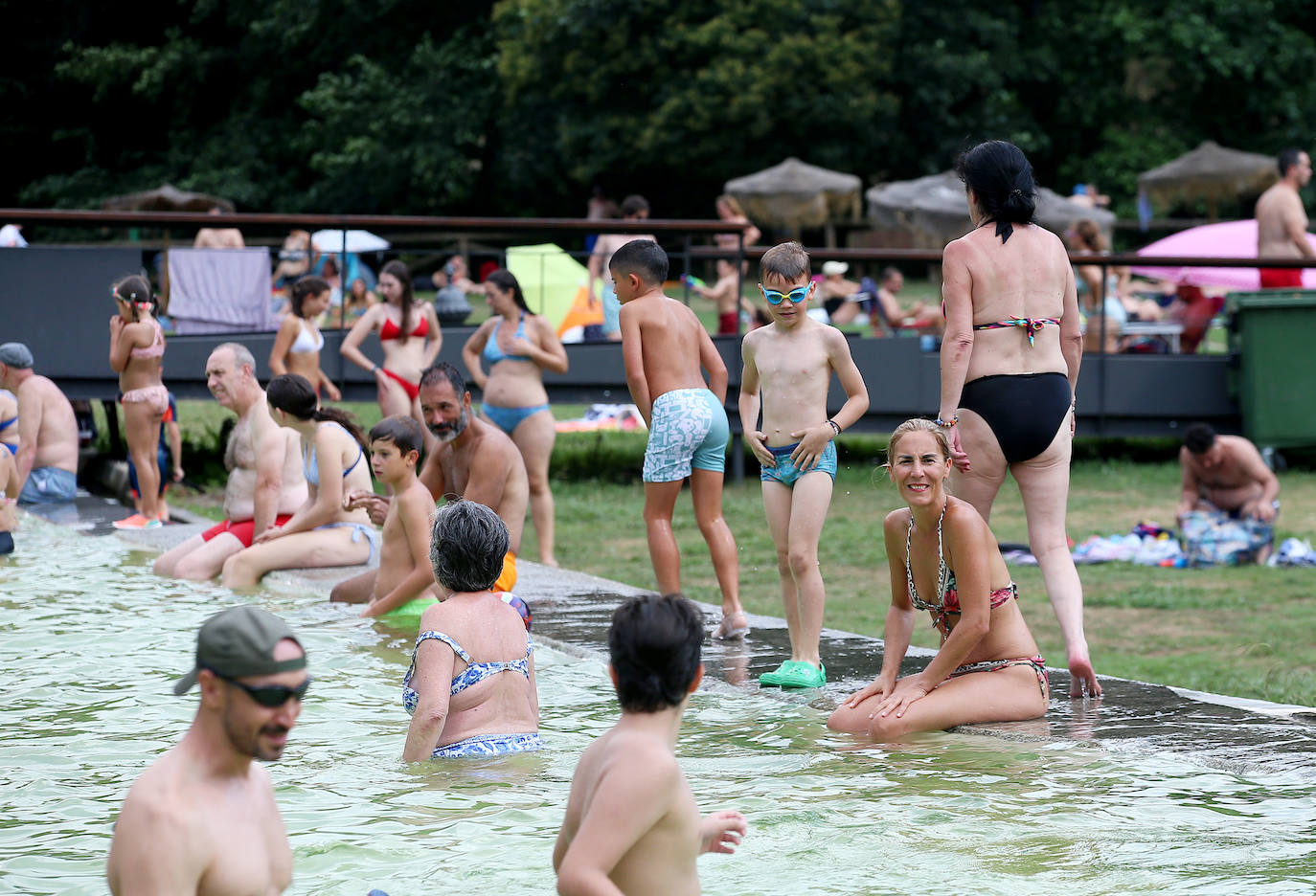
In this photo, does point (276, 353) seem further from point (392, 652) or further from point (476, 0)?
point (476, 0)

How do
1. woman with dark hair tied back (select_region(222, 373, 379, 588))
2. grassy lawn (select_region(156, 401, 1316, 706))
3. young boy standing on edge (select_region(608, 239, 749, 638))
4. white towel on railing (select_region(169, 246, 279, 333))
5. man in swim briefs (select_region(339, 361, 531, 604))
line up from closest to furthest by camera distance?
young boy standing on edge (select_region(608, 239, 749, 638))
man in swim briefs (select_region(339, 361, 531, 604))
grassy lawn (select_region(156, 401, 1316, 706))
woman with dark hair tied back (select_region(222, 373, 379, 588))
white towel on railing (select_region(169, 246, 279, 333))

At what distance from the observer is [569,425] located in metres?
17.2

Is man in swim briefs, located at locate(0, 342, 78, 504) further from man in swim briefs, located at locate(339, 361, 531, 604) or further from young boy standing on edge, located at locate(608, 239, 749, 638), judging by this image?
young boy standing on edge, located at locate(608, 239, 749, 638)

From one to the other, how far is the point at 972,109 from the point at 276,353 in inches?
1162

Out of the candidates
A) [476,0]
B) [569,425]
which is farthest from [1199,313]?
[476,0]

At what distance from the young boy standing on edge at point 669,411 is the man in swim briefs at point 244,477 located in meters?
2.81

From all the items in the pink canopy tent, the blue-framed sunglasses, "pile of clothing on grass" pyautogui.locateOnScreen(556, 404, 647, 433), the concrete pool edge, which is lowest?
the concrete pool edge

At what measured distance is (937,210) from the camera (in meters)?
28.6

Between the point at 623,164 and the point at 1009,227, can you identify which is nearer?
the point at 1009,227

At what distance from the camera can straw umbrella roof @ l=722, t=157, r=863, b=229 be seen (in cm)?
3098

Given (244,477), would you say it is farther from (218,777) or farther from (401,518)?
(218,777)

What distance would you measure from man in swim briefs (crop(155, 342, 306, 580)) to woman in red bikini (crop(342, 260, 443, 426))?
2245 millimetres

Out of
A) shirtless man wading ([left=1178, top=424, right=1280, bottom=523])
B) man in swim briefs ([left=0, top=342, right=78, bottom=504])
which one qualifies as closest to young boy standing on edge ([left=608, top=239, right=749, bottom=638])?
shirtless man wading ([left=1178, top=424, right=1280, bottom=523])

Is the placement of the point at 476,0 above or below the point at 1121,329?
above
